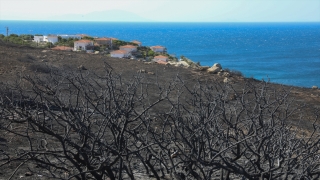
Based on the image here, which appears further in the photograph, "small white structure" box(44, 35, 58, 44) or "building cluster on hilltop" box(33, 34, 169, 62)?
"small white structure" box(44, 35, 58, 44)

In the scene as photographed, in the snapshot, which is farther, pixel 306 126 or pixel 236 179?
pixel 306 126


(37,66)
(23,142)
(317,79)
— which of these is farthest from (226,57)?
(23,142)

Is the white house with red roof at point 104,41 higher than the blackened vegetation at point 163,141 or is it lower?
lower

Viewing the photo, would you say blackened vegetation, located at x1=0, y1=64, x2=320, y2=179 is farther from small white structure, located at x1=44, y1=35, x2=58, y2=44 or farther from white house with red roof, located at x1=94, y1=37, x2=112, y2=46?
small white structure, located at x1=44, y1=35, x2=58, y2=44

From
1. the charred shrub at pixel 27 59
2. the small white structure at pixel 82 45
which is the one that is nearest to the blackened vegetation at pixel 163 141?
the charred shrub at pixel 27 59

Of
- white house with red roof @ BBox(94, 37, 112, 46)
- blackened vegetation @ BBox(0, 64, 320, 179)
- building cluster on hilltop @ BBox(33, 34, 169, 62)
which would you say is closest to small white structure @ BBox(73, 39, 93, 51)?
building cluster on hilltop @ BBox(33, 34, 169, 62)

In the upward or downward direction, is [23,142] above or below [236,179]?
below

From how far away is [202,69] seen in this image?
2617 cm

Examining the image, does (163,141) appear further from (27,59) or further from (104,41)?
(104,41)

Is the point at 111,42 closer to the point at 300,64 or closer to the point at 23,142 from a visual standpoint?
the point at 300,64

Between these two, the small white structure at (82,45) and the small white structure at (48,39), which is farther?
the small white structure at (48,39)

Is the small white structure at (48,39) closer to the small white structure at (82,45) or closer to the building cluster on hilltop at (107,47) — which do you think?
the building cluster on hilltop at (107,47)

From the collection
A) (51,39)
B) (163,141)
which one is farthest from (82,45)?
(163,141)

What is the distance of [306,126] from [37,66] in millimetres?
13237
